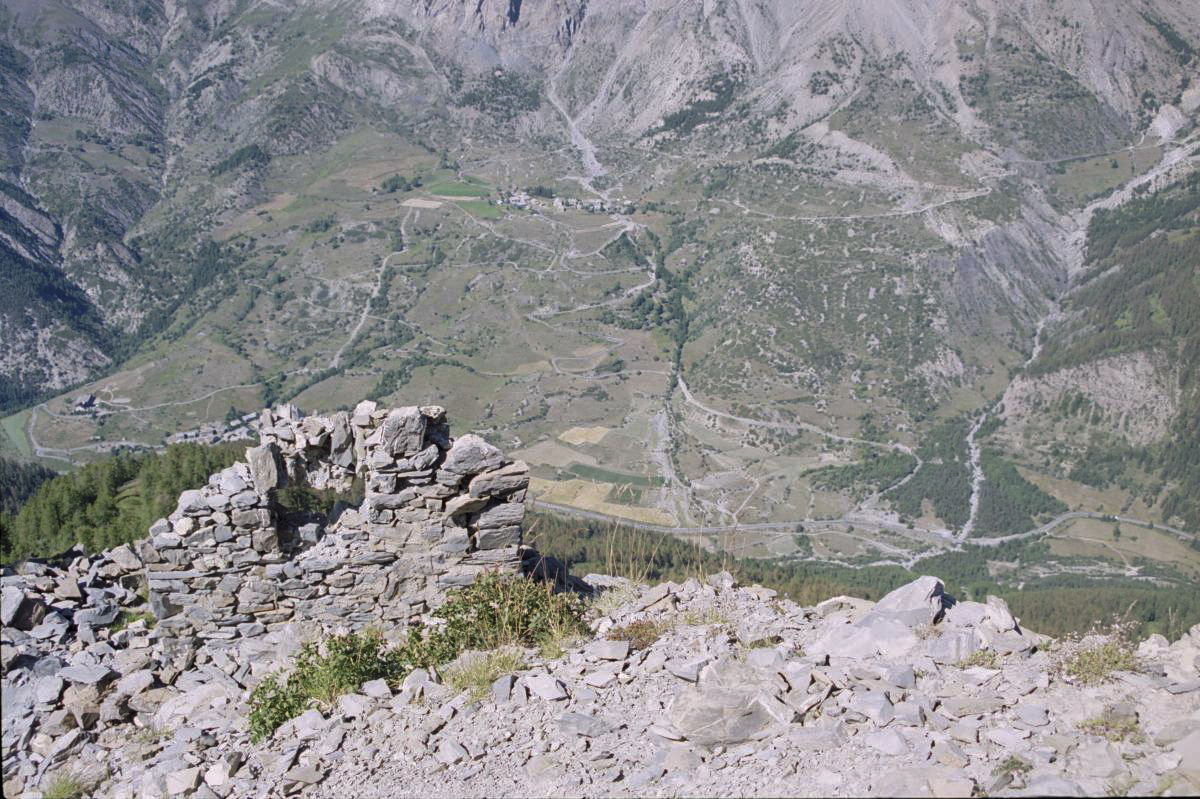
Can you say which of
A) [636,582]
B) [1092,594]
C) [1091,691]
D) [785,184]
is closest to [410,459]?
[636,582]

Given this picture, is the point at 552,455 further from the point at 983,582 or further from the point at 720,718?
the point at 720,718

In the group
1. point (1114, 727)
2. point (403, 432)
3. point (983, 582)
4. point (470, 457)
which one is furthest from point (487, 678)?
point (983, 582)

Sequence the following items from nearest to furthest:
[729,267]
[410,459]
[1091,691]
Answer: [1091,691] < [410,459] < [729,267]

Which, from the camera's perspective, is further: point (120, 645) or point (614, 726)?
point (120, 645)

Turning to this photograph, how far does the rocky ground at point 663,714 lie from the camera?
1028cm

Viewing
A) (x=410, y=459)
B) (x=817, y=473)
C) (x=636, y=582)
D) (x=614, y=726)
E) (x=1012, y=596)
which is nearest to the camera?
(x=614, y=726)

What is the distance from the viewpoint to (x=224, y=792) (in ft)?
40.8

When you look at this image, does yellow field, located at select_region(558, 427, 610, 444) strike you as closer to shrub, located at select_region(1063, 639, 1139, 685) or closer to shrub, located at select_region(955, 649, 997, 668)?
shrub, located at select_region(955, 649, 997, 668)

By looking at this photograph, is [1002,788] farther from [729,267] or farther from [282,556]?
[729,267]

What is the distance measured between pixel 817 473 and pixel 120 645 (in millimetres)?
96513

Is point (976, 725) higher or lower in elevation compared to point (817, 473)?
higher

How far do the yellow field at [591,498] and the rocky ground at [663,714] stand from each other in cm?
7451

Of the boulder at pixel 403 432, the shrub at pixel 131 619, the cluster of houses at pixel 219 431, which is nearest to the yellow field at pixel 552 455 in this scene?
the cluster of houses at pixel 219 431

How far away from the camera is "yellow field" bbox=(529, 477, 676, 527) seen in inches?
3605
